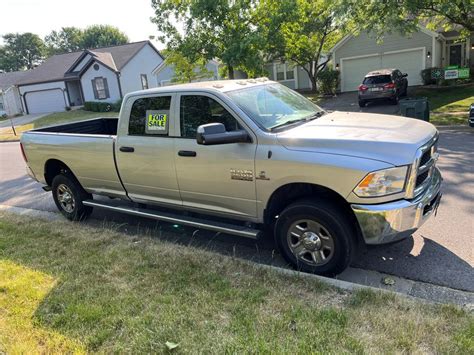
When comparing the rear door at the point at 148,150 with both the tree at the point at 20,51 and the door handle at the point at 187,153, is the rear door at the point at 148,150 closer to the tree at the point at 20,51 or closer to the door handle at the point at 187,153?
the door handle at the point at 187,153

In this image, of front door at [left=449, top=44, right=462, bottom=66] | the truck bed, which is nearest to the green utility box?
the truck bed

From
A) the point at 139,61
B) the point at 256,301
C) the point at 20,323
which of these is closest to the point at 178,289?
the point at 256,301

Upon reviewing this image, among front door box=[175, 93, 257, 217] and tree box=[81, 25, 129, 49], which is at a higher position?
tree box=[81, 25, 129, 49]

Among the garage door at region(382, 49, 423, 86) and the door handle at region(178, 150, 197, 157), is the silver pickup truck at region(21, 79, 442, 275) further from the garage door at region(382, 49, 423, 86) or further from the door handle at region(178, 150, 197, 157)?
the garage door at region(382, 49, 423, 86)

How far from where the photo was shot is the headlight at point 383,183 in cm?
354

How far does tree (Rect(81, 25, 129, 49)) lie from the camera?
250 ft

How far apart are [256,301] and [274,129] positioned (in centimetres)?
174

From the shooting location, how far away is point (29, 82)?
37688 millimetres

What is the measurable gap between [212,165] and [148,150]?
3.28 feet

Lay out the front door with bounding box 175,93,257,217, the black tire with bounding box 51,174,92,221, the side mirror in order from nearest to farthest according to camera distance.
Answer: the side mirror < the front door with bounding box 175,93,257,217 < the black tire with bounding box 51,174,92,221

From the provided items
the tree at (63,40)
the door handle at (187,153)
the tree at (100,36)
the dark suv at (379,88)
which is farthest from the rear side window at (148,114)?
the tree at (63,40)

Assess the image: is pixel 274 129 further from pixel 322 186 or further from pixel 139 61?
pixel 139 61

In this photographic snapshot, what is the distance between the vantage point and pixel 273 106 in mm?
4719

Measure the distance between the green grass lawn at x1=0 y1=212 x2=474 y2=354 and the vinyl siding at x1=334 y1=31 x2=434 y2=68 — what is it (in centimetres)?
2480
